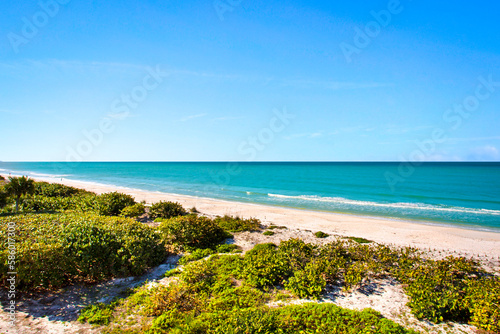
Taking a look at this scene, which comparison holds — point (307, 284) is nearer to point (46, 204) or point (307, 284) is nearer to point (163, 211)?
point (163, 211)

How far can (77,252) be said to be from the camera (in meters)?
8.55

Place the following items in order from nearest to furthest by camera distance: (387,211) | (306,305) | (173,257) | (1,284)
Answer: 1. (306,305)
2. (1,284)
3. (173,257)
4. (387,211)

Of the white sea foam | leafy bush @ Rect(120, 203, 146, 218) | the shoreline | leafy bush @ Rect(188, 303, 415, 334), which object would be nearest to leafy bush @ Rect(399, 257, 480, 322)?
leafy bush @ Rect(188, 303, 415, 334)

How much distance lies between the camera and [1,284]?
26.7 ft

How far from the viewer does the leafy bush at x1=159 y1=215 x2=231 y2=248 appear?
12.9 m

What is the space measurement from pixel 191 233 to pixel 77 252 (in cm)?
524

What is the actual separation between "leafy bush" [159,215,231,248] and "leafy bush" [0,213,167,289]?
1.78 m

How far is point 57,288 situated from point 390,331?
32.1ft

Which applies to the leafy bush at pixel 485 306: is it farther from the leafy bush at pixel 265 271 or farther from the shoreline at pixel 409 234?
the shoreline at pixel 409 234

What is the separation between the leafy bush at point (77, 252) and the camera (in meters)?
7.81

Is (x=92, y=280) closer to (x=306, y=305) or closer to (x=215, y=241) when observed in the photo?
(x=215, y=241)

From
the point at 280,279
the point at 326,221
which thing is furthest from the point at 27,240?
the point at 326,221

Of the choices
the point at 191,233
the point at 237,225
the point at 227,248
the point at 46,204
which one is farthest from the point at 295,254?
the point at 46,204

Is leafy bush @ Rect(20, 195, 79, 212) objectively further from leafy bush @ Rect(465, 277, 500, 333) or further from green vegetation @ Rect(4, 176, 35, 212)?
leafy bush @ Rect(465, 277, 500, 333)
